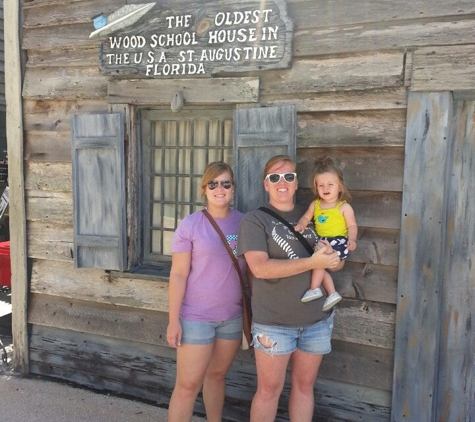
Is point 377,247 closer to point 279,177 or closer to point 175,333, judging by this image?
point 279,177

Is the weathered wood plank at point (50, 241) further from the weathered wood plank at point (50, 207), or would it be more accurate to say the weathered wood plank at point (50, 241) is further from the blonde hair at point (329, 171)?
the blonde hair at point (329, 171)

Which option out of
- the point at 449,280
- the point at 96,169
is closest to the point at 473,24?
the point at 449,280

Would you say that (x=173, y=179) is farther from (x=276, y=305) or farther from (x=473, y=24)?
(x=473, y=24)

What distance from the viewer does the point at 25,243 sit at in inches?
184

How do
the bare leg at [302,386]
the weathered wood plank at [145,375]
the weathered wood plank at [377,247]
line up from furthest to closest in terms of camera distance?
1. the weathered wood plank at [145,375]
2. the weathered wood plank at [377,247]
3. the bare leg at [302,386]

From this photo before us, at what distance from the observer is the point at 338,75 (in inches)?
135

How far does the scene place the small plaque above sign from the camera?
140 inches

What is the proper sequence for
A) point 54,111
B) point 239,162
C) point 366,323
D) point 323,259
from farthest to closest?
point 54,111
point 239,162
point 366,323
point 323,259

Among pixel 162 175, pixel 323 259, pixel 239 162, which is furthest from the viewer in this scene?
pixel 162 175

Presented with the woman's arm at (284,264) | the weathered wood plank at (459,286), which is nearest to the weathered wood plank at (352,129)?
the weathered wood plank at (459,286)

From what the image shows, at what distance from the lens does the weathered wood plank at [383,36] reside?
310cm

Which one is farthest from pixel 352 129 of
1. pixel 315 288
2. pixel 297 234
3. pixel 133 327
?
pixel 133 327

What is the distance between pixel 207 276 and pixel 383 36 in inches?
73.2

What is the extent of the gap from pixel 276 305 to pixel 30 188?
9.10 ft
